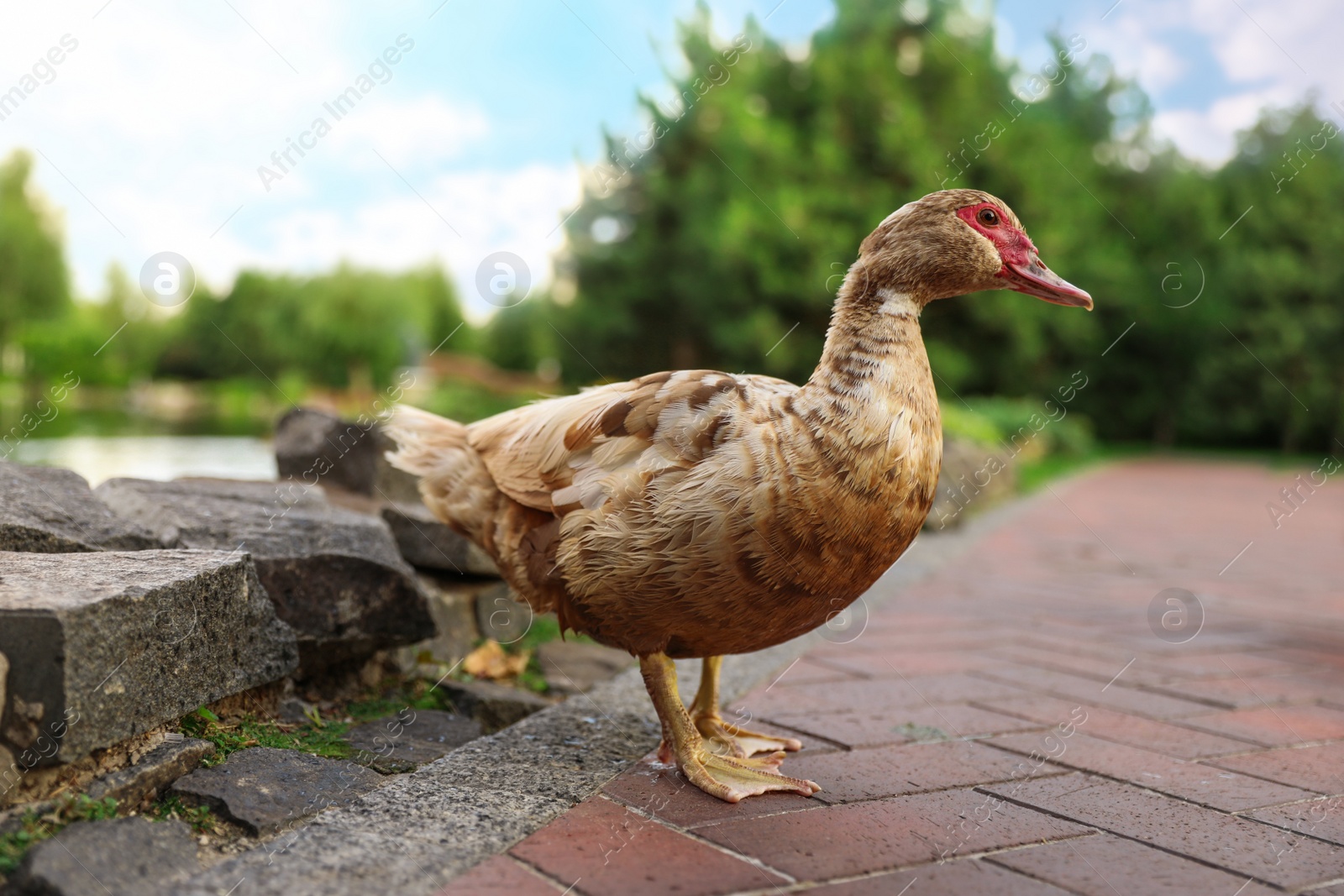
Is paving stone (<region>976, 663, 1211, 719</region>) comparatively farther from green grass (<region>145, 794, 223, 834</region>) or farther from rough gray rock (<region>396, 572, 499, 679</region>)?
green grass (<region>145, 794, 223, 834</region>)

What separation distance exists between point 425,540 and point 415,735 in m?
1.14

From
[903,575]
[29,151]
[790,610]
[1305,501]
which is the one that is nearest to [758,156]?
[1305,501]

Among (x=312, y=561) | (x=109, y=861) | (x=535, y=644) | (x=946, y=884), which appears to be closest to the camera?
(x=109, y=861)

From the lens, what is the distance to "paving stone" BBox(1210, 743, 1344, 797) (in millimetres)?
2586

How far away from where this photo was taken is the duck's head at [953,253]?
2.37m

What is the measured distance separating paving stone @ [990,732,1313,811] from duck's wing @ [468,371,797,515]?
1.25 m

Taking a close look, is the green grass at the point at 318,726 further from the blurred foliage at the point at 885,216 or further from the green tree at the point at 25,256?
the green tree at the point at 25,256

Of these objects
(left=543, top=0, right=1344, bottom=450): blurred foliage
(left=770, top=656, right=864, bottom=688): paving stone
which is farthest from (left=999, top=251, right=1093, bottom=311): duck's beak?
(left=543, top=0, right=1344, bottom=450): blurred foliage

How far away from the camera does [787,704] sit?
3.19 meters

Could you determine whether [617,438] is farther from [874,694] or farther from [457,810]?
[874,694]

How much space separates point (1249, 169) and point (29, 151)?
2872 cm

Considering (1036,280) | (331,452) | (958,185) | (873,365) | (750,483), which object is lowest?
(331,452)

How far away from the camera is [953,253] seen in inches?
93.3

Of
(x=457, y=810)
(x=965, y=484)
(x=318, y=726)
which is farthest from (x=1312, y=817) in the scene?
(x=965, y=484)
